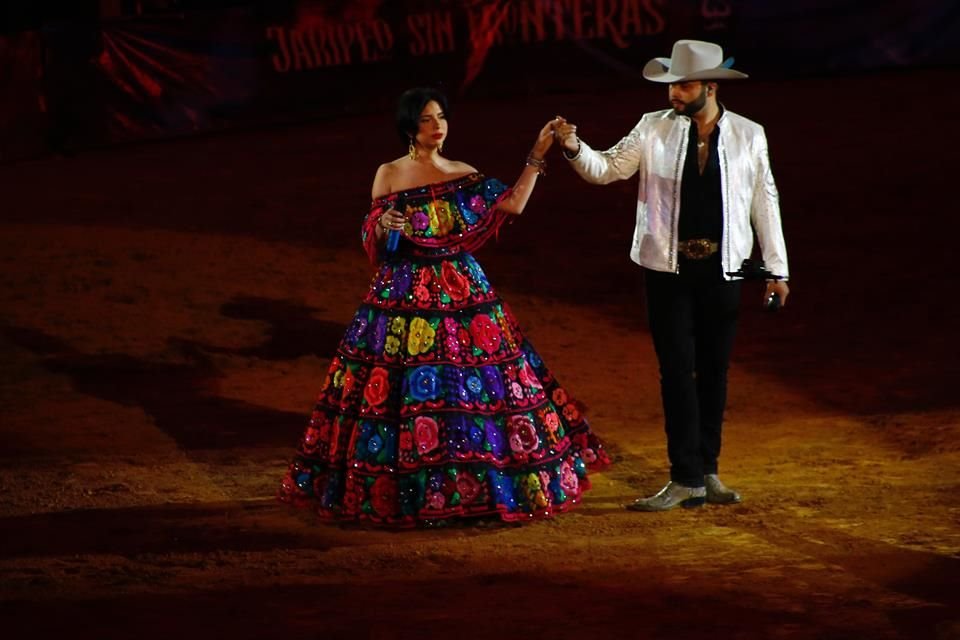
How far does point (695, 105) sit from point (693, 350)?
3.89 feet

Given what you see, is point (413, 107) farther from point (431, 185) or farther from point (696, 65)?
point (696, 65)

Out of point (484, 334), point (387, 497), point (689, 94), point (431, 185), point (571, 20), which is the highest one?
point (571, 20)

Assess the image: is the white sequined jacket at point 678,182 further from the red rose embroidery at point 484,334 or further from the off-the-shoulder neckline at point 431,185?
the red rose embroidery at point 484,334

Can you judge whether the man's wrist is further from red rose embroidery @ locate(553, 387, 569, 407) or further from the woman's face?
red rose embroidery @ locate(553, 387, 569, 407)

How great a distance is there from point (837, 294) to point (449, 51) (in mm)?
8441

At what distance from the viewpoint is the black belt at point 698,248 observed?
7.68 metres

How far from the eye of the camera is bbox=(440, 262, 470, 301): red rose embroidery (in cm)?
779

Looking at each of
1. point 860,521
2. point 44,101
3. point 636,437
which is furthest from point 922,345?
point 44,101

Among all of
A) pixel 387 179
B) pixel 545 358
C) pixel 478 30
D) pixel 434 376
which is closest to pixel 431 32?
pixel 478 30

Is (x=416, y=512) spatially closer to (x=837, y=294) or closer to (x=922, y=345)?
(x=922, y=345)

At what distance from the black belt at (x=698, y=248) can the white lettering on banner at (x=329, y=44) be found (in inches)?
518

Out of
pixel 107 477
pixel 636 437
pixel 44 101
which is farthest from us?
pixel 44 101

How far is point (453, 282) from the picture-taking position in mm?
7816

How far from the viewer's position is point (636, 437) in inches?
381
